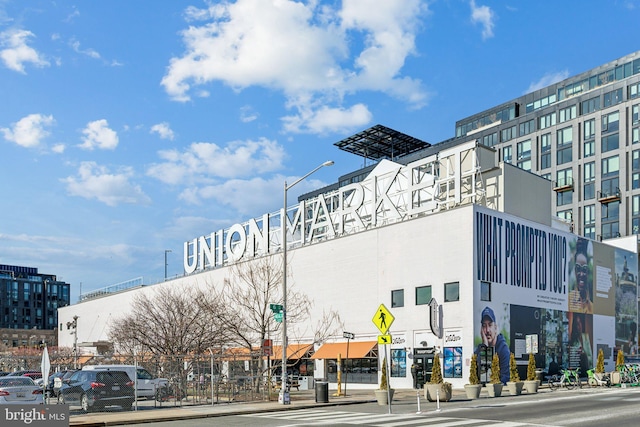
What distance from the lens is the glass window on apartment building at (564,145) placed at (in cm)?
10053

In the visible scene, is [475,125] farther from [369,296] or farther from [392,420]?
[392,420]

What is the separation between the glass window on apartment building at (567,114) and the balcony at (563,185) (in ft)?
29.1

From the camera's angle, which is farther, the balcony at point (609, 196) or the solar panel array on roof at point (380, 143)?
the solar panel array on roof at point (380, 143)

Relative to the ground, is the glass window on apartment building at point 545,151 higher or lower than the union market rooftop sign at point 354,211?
higher

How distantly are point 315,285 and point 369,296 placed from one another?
6918 millimetres

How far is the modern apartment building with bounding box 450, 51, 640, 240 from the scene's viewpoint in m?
92.4

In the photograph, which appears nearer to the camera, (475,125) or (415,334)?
(415,334)

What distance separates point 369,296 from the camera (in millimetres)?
53625

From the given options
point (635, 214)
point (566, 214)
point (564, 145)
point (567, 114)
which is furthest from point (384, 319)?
point (567, 114)

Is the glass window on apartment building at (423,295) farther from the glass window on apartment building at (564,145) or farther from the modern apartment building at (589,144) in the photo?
the glass window on apartment building at (564,145)

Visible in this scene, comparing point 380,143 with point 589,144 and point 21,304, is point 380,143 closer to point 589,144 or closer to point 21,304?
point 589,144

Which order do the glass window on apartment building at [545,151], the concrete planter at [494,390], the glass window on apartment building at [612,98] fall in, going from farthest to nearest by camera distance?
the glass window on apartment building at [545,151], the glass window on apartment building at [612,98], the concrete planter at [494,390]

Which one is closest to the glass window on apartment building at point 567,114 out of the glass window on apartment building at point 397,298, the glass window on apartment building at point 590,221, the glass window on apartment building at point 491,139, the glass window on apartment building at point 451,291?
the glass window on apartment building at point 491,139

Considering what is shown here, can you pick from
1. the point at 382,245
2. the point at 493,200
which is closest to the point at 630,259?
the point at 493,200
